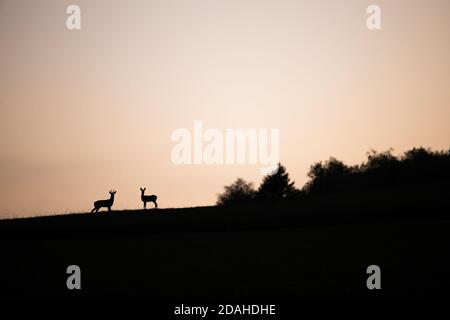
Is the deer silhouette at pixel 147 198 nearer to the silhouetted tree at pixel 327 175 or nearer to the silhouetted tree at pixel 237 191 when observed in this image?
the silhouetted tree at pixel 327 175

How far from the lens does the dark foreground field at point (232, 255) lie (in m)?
19.8

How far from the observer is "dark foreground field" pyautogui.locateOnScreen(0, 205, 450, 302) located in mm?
19812

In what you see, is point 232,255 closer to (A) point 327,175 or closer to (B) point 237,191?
(A) point 327,175

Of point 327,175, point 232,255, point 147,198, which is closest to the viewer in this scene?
point 232,255

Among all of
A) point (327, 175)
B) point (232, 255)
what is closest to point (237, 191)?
point (327, 175)

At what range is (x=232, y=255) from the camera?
83.9 feet

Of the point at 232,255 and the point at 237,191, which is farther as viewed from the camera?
the point at 237,191

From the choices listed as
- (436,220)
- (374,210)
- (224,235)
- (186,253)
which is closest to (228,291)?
(186,253)

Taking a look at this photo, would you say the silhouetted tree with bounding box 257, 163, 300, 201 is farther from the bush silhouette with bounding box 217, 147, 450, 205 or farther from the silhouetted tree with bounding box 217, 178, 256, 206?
the silhouetted tree with bounding box 217, 178, 256, 206

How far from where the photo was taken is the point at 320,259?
24.3m

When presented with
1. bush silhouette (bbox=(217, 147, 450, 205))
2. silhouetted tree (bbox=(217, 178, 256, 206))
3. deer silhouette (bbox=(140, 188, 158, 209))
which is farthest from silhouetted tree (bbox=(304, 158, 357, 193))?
deer silhouette (bbox=(140, 188, 158, 209))

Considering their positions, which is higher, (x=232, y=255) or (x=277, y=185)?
(x=277, y=185)

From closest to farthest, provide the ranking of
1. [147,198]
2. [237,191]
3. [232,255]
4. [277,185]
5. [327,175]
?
[232,255]
[147,198]
[277,185]
[327,175]
[237,191]
